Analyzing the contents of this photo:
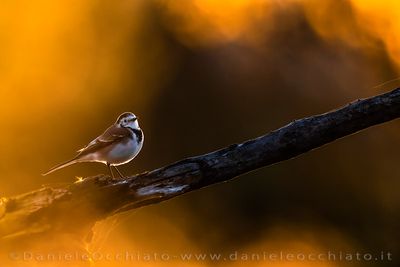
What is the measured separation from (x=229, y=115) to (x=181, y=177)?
12437 mm

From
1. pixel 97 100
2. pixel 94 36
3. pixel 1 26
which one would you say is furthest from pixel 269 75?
pixel 1 26

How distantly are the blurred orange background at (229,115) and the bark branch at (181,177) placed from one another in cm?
839

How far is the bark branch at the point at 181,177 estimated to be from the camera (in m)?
6.36

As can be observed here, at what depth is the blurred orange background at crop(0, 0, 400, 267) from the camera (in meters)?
17.9

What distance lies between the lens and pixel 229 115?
18781 mm

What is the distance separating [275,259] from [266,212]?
1.80 m

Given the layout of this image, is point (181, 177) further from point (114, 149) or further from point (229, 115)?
point (229, 115)

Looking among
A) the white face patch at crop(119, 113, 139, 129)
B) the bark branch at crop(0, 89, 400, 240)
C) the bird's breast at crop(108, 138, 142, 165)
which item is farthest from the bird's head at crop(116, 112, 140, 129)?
the bark branch at crop(0, 89, 400, 240)

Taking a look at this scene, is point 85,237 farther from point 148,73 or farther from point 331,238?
point 148,73

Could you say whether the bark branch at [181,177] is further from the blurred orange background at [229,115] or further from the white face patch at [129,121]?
the blurred orange background at [229,115]

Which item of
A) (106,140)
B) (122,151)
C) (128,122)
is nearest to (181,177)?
(122,151)

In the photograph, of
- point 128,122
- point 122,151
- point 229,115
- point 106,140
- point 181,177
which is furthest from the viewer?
point 229,115

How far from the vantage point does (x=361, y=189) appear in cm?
1931

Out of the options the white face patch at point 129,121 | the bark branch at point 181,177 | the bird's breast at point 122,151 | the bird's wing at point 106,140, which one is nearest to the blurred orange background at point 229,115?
the white face patch at point 129,121
